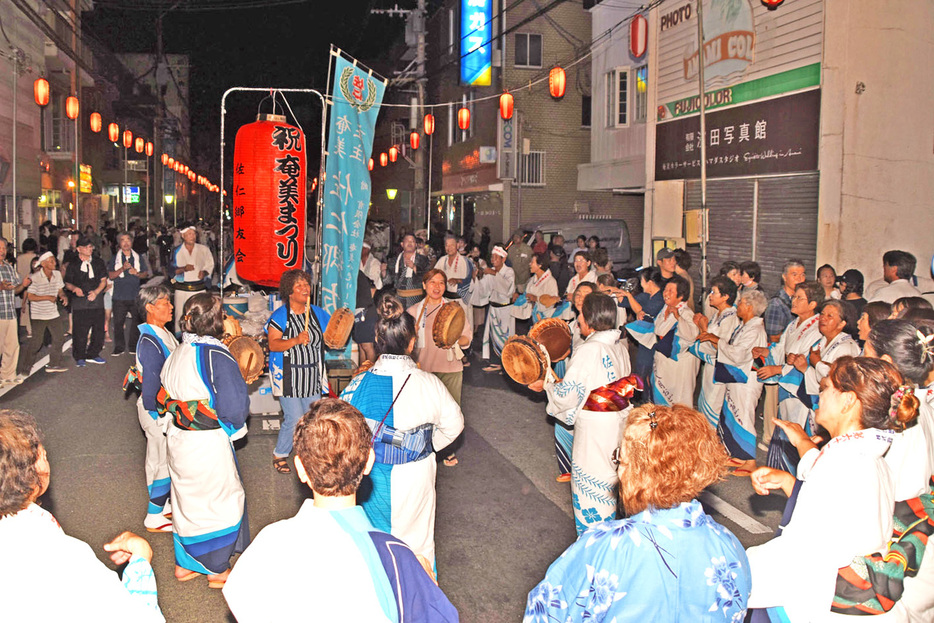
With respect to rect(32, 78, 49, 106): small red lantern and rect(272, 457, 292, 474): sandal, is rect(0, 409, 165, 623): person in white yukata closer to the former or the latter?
A: rect(272, 457, 292, 474): sandal

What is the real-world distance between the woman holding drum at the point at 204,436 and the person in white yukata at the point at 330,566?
267cm

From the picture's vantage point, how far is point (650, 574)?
2.55m

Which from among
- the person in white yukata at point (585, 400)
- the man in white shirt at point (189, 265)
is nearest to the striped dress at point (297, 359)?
the person in white yukata at point (585, 400)

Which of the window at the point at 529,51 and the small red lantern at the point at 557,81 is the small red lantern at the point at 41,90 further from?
the window at the point at 529,51

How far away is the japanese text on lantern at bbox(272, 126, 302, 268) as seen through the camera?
10.6 metres

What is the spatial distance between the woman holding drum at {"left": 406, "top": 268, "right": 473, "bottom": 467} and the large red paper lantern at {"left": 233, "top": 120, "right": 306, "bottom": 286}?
3227 millimetres

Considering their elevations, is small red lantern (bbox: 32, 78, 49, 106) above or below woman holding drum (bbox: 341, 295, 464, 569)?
above

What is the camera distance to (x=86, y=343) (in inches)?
523

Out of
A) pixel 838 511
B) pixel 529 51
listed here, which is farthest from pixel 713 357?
pixel 529 51

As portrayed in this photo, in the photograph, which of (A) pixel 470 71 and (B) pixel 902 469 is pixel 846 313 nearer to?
(B) pixel 902 469

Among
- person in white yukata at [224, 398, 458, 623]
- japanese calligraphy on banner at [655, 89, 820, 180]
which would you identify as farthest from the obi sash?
japanese calligraphy on banner at [655, 89, 820, 180]

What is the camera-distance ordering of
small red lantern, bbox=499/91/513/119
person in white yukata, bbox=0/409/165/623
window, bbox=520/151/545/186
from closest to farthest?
person in white yukata, bbox=0/409/165/623 → small red lantern, bbox=499/91/513/119 → window, bbox=520/151/545/186

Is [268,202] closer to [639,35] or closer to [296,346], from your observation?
[296,346]

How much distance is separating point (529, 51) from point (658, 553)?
3194cm
